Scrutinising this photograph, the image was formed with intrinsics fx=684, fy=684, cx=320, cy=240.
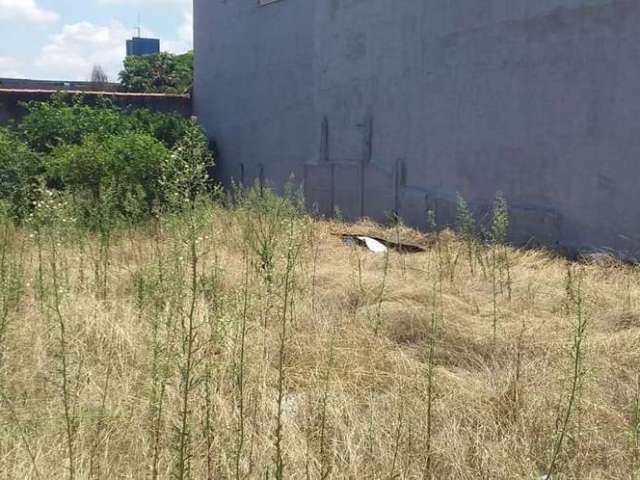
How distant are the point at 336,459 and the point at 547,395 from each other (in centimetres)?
115

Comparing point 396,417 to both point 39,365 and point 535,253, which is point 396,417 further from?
point 535,253

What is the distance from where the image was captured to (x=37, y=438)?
108 inches

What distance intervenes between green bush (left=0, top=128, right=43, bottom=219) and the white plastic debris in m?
3.85

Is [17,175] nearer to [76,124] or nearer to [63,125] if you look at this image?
[63,125]

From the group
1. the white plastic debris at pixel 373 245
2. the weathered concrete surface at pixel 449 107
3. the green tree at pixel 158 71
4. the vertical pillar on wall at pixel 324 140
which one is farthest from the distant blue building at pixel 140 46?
the white plastic debris at pixel 373 245

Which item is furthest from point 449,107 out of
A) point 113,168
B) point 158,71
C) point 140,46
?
point 140,46

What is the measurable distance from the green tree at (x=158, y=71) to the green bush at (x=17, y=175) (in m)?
18.3

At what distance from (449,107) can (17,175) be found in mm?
5702

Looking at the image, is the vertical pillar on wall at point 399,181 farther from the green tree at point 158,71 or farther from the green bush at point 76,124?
the green tree at point 158,71

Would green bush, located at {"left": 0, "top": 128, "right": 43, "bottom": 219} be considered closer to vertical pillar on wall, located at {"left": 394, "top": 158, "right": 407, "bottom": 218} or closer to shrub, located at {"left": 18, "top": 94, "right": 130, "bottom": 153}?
shrub, located at {"left": 18, "top": 94, "right": 130, "bottom": 153}

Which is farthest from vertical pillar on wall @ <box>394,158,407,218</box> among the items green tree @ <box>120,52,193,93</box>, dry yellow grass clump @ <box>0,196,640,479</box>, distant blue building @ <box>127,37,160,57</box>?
distant blue building @ <box>127,37,160,57</box>

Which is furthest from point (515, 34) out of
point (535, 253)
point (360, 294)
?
point (360, 294)

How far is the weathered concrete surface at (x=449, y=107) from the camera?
7203 mm

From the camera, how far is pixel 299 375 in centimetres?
358
